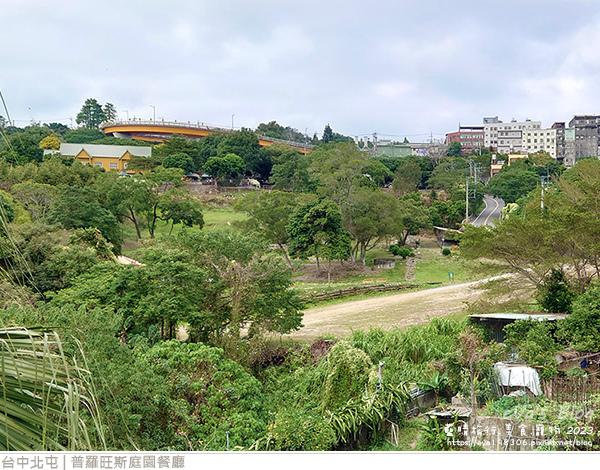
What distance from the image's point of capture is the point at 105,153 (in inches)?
2002

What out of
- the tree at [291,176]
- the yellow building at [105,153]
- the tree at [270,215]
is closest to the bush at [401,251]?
the tree at [270,215]

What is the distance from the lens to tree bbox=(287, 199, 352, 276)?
85.0ft

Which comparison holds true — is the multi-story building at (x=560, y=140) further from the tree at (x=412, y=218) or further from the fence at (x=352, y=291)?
the fence at (x=352, y=291)

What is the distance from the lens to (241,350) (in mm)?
12555

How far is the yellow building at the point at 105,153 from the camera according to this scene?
4956cm

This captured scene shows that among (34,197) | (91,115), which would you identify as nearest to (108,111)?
(91,115)

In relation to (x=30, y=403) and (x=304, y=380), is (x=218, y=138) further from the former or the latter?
(x=30, y=403)

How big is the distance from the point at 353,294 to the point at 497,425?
14059 millimetres

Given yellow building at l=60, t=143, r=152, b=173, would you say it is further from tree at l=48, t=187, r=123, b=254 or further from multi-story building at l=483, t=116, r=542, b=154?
multi-story building at l=483, t=116, r=542, b=154

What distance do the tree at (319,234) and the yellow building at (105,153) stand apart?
28.3m

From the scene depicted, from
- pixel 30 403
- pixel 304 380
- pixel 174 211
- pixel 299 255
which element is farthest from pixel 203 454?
pixel 174 211

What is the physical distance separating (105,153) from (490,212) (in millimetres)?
35221

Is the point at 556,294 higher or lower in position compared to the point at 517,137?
lower

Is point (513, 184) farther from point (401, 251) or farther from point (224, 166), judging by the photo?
point (224, 166)
